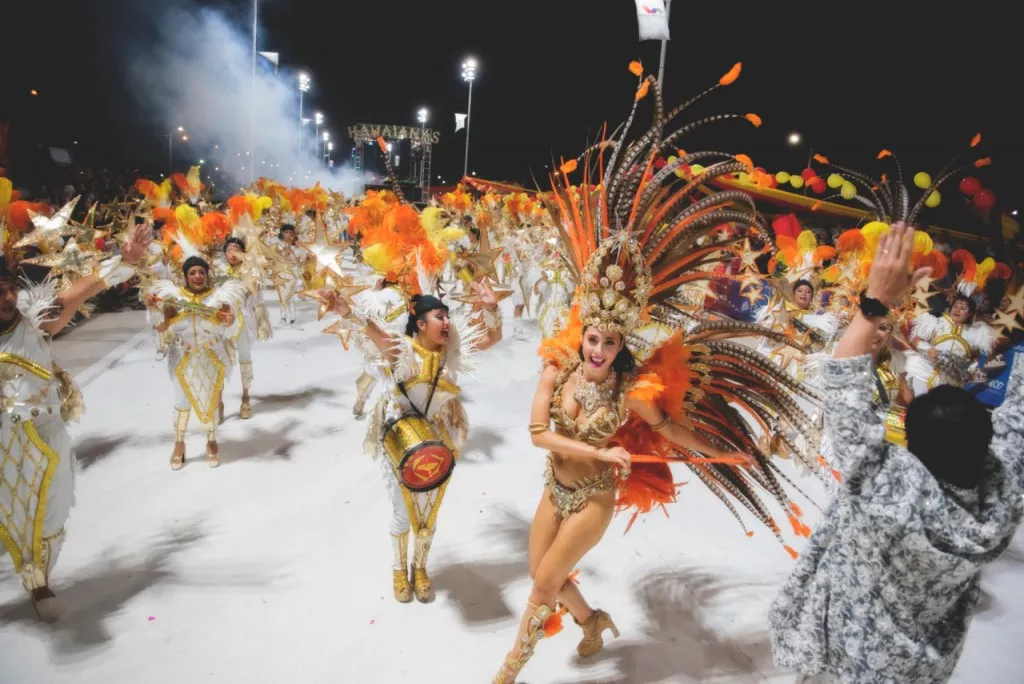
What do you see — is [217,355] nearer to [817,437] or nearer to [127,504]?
[127,504]

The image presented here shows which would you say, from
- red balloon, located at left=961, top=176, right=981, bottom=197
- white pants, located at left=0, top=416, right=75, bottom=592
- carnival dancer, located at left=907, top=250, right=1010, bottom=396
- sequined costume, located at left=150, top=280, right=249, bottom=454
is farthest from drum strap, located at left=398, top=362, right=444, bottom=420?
red balloon, located at left=961, top=176, right=981, bottom=197

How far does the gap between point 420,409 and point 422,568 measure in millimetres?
971

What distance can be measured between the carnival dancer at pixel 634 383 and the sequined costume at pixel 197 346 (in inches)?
125

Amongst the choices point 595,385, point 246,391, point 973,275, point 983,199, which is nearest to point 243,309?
point 246,391

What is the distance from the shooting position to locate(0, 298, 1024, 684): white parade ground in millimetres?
2867

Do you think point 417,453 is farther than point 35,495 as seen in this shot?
No

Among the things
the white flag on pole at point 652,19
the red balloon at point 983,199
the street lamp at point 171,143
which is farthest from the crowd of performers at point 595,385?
the street lamp at point 171,143

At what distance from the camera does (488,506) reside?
4375 millimetres

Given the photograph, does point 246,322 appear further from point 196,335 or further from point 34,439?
point 34,439

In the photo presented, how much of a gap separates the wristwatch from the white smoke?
21163mm

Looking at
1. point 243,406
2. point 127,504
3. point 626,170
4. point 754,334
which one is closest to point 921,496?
point 754,334

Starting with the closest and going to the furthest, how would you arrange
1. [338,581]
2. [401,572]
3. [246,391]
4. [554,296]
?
[401,572], [338,581], [246,391], [554,296]

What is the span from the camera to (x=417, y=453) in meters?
2.82

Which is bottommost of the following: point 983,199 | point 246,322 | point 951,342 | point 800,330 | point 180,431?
point 180,431
